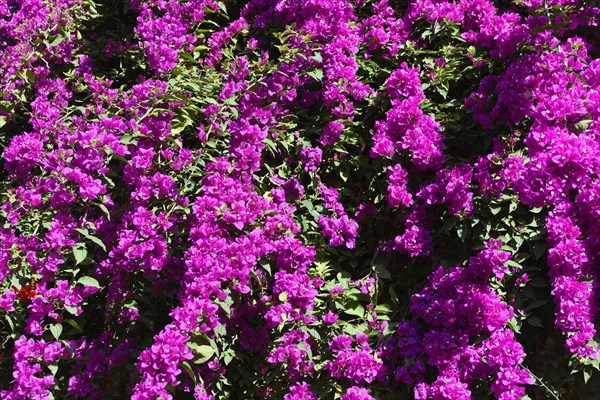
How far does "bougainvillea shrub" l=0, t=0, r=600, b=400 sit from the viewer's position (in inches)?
91.4

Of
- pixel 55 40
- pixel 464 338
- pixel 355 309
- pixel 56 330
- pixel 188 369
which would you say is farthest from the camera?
pixel 55 40

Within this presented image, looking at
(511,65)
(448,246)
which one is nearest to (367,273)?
(448,246)

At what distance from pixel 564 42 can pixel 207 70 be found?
5.43 feet

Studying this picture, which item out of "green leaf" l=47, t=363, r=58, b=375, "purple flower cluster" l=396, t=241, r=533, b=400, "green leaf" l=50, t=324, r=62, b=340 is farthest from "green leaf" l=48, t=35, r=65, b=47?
"purple flower cluster" l=396, t=241, r=533, b=400

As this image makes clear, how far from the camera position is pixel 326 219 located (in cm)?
264

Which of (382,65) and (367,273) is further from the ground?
(382,65)

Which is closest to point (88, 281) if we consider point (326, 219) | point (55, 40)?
point (326, 219)

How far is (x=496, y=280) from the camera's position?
7.87ft

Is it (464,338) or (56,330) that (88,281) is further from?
(464,338)

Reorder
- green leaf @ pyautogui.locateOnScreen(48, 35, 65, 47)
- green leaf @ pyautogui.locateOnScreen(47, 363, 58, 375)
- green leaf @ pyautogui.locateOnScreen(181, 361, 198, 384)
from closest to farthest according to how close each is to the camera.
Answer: green leaf @ pyautogui.locateOnScreen(181, 361, 198, 384) < green leaf @ pyautogui.locateOnScreen(47, 363, 58, 375) < green leaf @ pyautogui.locateOnScreen(48, 35, 65, 47)

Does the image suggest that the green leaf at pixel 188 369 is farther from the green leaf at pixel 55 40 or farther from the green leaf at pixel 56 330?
the green leaf at pixel 55 40

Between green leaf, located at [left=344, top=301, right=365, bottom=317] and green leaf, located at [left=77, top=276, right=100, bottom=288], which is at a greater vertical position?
green leaf, located at [left=77, top=276, right=100, bottom=288]

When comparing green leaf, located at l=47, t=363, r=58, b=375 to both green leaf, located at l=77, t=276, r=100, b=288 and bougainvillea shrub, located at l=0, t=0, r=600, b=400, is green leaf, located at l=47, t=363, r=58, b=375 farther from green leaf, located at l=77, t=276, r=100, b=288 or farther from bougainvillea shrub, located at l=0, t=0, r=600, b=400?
green leaf, located at l=77, t=276, r=100, b=288

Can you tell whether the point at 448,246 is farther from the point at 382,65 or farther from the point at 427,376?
the point at 382,65
